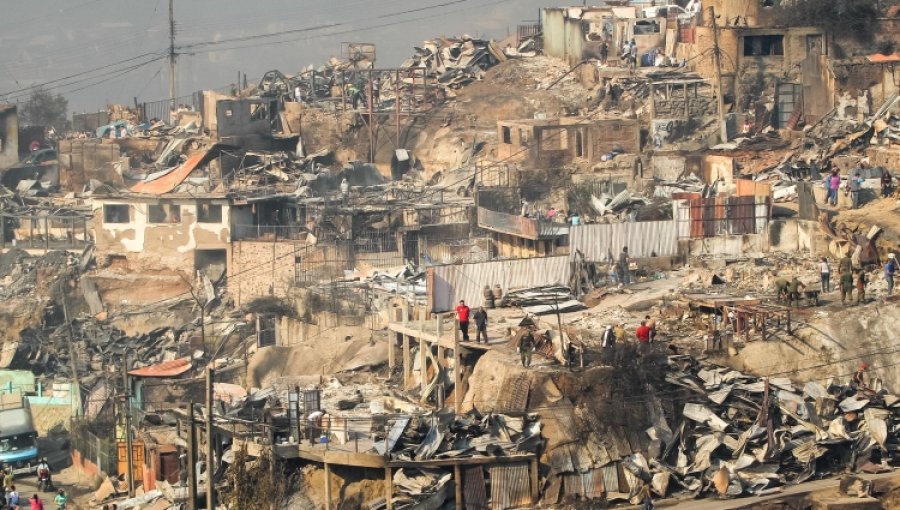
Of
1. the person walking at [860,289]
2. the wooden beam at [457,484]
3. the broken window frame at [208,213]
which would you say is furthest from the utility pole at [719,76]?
the wooden beam at [457,484]

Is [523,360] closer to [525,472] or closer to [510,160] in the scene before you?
[525,472]

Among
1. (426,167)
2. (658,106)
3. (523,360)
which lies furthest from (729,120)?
(523,360)

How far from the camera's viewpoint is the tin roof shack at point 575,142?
148 feet

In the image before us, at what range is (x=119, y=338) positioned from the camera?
4097cm

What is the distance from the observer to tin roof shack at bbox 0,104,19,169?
191ft

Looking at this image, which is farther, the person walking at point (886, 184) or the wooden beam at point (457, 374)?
the person walking at point (886, 184)

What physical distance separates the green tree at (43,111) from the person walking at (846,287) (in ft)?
166

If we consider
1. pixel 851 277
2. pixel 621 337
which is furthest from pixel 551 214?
pixel 621 337

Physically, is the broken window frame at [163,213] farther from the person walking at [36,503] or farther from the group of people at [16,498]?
the person walking at [36,503]

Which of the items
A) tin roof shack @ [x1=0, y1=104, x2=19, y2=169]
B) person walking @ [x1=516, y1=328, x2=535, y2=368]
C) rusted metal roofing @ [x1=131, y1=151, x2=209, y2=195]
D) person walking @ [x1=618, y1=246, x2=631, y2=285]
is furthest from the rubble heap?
tin roof shack @ [x1=0, y1=104, x2=19, y2=169]

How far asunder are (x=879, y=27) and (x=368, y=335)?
20.9 m

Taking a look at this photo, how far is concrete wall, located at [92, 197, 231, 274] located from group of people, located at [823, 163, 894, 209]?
15.1 metres

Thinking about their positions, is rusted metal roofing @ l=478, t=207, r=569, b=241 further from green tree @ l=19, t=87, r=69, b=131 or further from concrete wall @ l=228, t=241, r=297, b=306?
green tree @ l=19, t=87, r=69, b=131

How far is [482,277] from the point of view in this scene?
103 feet
